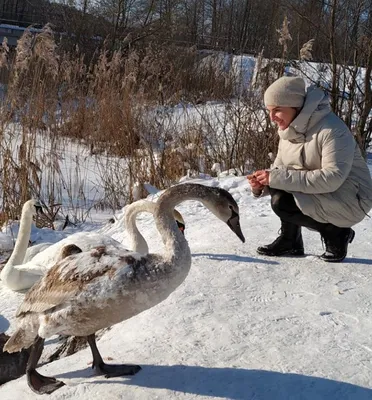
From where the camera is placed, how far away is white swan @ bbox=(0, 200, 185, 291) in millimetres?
4219

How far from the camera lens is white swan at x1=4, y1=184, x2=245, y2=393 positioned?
7.52ft

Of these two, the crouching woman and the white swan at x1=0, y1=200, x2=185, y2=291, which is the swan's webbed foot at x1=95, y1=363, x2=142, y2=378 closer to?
the crouching woman

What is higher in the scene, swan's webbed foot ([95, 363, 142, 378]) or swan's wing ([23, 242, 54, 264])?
swan's webbed foot ([95, 363, 142, 378])

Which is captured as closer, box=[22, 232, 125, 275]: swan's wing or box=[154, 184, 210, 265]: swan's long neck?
box=[154, 184, 210, 265]: swan's long neck

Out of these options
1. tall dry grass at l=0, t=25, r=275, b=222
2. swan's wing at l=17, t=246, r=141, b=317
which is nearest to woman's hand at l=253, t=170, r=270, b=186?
swan's wing at l=17, t=246, r=141, b=317

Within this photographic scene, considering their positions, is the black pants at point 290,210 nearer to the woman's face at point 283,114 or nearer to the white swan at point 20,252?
the woman's face at point 283,114

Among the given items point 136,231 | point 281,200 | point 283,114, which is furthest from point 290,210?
point 136,231

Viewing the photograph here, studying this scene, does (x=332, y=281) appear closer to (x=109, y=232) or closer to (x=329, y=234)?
(x=329, y=234)

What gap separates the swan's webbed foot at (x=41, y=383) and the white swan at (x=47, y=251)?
5.66 ft

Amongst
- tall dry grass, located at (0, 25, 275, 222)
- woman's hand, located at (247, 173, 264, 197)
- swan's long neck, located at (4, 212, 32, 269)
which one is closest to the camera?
woman's hand, located at (247, 173, 264, 197)

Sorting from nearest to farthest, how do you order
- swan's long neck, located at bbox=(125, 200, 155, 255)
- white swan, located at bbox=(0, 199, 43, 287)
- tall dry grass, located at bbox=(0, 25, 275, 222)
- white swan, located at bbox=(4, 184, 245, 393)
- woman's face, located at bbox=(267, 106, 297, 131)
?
1. white swan, located at bbox=(4, 184, 245, 393)
2. woman's face, located at bbox=(267, 106, 297, 131)
3. swan's long neck, located at bbox=(125, 200, 155, 255)
4. white swan, located at bbox=(0, 199, 43, 287)
5. tall dry grass, located at bbox=(0, 25, 275, 222)

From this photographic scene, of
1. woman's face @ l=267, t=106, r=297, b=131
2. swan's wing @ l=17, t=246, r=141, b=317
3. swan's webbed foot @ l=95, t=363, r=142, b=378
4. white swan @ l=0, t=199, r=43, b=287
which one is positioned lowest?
white swan @ l=0, t=199, r=43, b=287

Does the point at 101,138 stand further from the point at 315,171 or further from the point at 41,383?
the point at 41,383

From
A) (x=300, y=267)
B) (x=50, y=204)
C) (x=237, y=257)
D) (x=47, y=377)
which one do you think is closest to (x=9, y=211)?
(x=50, y=204)
